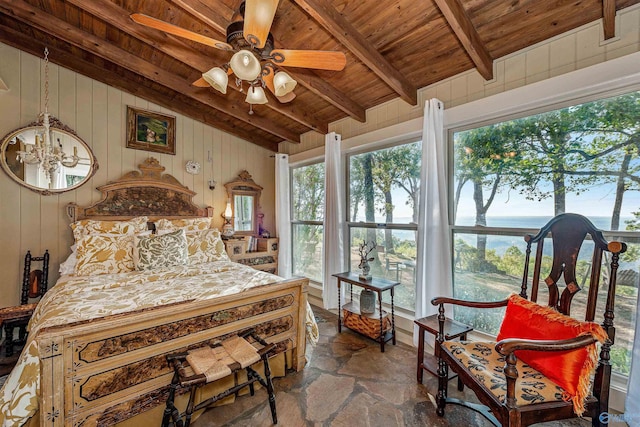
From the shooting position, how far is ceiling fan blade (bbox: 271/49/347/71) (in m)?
1.75

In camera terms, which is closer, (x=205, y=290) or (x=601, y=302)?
(x=601, y=302)

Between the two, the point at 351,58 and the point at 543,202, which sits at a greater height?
the point at 351,58

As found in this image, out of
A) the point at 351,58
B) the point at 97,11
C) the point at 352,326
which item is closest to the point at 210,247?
the point at 352,326

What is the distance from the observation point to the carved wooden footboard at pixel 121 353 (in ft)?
4.17

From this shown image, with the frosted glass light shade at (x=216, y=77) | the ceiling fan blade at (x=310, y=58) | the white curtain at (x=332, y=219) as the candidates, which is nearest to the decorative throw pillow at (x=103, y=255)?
the frosted glass light shade at (x=216, y=77)

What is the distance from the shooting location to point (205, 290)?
213cm

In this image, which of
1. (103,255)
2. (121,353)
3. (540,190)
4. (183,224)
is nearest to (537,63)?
(540,190)

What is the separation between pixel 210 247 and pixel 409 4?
318cm

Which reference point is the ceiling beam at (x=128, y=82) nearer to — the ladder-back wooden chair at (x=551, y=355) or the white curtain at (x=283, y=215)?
the white curtain at (x=283, y=215)

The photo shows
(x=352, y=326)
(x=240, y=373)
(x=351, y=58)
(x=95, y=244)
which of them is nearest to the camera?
(x=240, y=373)

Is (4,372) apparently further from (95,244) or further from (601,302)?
(601,302)

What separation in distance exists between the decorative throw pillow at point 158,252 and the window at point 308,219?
6.34 ft

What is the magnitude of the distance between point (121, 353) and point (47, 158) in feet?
8.64

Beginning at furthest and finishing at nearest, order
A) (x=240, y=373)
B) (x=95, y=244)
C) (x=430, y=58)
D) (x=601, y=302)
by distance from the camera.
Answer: (x=95, y=244) → (x=430, y=58) → (x=240, y=373) → (x=601, y=302)
